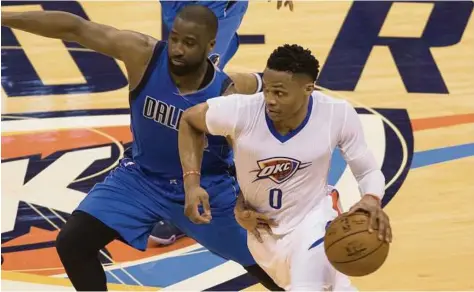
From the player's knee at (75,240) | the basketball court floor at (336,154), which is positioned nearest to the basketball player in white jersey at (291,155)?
the player's knee at (75,240)

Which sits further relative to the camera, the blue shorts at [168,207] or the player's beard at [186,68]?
the blue shorts at [168,207]

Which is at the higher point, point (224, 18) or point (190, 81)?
point (224, 18)

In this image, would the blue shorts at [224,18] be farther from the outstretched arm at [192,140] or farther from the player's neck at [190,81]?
the outstretched arm at [192,140]

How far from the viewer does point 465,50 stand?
28.6 ft

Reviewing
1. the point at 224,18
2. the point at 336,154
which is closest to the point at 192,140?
the point at 224,18

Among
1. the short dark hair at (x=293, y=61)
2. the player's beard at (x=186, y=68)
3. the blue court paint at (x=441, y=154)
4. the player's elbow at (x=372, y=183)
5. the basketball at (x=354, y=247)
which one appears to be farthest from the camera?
the blue court paint at (x=441, y=154)

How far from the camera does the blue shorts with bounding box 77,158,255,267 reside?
4.98 meters

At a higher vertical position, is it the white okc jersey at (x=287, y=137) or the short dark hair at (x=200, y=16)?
the short dark hair at (x=200, y=16)

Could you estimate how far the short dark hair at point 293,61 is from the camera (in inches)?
167

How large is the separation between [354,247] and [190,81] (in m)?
1.27

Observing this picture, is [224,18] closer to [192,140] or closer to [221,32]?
[221,32]

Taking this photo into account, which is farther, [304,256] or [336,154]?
[336,154]

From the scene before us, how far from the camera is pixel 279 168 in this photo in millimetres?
4461

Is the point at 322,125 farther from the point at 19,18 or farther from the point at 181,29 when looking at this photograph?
the point at 19,18
